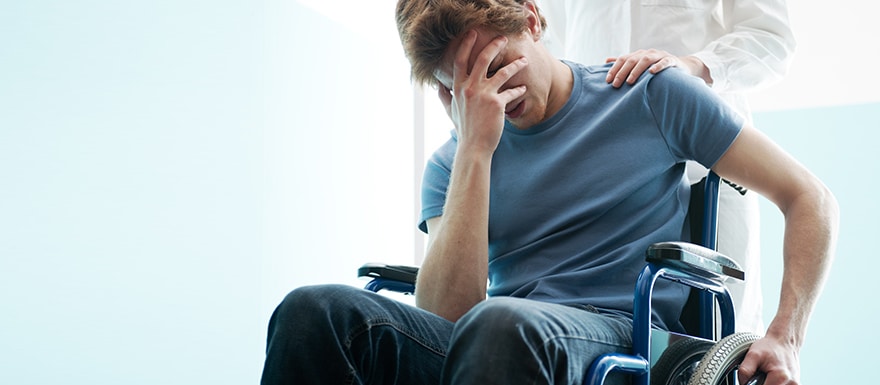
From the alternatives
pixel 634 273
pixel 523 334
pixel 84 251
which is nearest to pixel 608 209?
pixel 634 273

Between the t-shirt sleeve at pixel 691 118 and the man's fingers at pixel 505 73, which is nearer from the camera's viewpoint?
the t-shirt sleeve at pixel 691 118

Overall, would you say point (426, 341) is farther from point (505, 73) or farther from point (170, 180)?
point (170, 180)

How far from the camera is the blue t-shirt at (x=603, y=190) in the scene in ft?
4.37

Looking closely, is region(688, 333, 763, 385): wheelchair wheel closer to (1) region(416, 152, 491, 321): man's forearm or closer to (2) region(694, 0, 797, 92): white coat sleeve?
(1) region(416, 152, 491, 321): man's forearm

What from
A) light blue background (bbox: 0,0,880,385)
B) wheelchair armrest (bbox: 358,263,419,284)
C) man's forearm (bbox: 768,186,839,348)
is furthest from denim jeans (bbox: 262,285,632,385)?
light blue background (bbox: 0,0,880,385)

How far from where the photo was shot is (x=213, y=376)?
9.07 ft

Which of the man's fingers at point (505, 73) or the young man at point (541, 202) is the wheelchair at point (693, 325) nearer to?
the young man at point (541, 202)

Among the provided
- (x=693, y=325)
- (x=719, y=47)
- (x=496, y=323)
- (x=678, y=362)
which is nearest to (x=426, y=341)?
(x=496, y=323)

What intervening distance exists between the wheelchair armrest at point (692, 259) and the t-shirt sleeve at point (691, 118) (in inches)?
8.5

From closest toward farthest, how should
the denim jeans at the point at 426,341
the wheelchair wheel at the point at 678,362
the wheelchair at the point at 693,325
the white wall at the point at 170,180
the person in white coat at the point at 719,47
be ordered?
the denim jeans at the point at 426,341 → the wheelchair at the point at 693,325 → the wheelchair wheel at the point at 678,362 → the person in white coat at the point at 719,47 → the white wall at the point at 170,180

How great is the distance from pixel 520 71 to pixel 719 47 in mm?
540

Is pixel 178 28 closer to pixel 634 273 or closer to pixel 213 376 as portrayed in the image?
pixel 213 376

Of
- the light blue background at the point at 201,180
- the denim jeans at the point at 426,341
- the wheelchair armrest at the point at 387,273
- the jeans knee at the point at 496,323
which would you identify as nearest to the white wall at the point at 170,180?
the light blue background at the point at 201,180

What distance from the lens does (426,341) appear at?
3.89 feet
